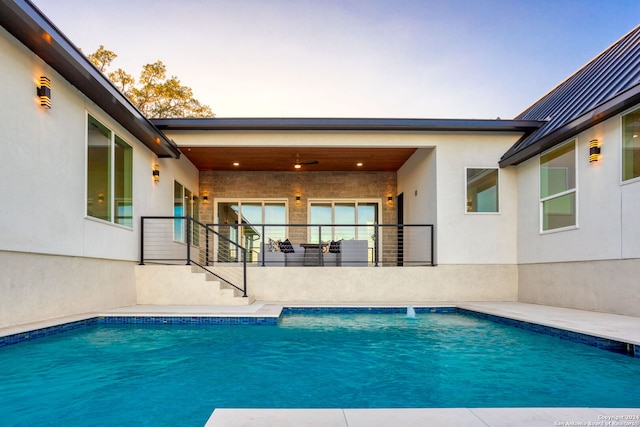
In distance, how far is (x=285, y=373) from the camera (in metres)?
3.56

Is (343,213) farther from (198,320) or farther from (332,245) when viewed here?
(198,320)

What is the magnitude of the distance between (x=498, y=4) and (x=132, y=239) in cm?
1054

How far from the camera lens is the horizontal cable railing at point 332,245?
9.20 meters

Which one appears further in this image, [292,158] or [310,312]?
[292,158]

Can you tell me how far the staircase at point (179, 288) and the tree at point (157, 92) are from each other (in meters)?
12.8

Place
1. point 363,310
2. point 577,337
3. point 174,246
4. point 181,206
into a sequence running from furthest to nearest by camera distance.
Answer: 1. point 181,206
2. point 174,246
3. point 363,310
4. point 577,337

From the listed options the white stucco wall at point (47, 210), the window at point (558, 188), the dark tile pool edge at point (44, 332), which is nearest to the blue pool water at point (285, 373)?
the dark tile pool edge at point (44, 332)

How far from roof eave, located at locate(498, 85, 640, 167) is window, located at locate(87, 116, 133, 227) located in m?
6.94

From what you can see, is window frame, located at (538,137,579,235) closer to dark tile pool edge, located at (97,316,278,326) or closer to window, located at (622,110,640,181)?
window, located at (622,110,640,181)

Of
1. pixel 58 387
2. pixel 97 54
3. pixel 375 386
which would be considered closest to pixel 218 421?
pixel 375 386

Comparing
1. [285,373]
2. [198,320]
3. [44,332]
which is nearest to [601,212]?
[285,373]

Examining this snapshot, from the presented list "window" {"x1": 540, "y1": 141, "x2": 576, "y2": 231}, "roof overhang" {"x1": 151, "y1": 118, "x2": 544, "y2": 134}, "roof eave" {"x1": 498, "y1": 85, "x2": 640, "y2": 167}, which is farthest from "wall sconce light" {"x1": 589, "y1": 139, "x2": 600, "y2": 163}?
"roof overhang" {"x1": 151, "y1": 118, "x2": 544, "y2": 134}

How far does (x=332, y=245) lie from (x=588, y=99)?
5.89m

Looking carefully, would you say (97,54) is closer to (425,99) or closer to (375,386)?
(425,99)
